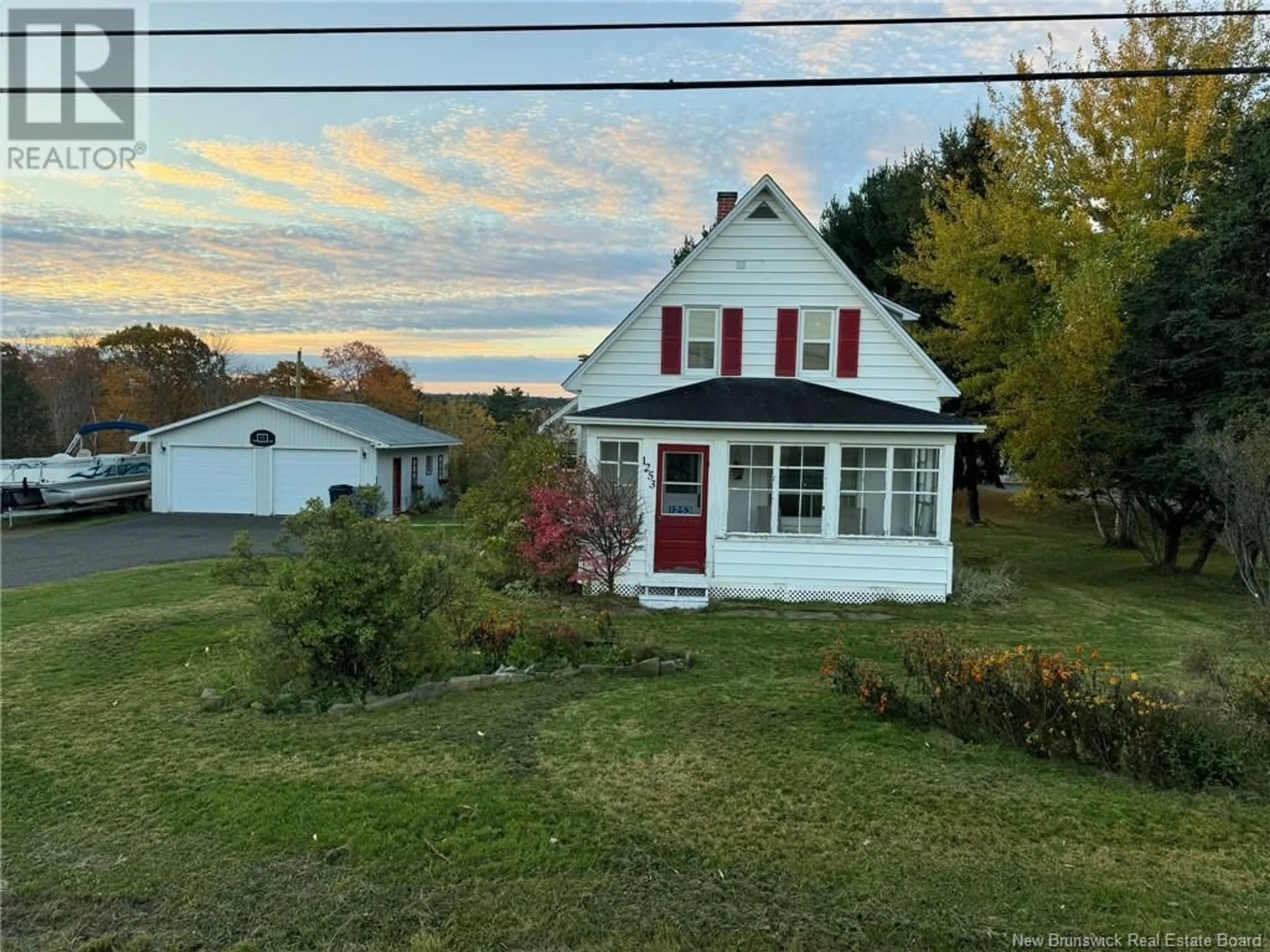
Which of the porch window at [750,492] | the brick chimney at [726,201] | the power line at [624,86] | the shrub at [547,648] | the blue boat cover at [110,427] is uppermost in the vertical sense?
the brick chimney at [726,201]

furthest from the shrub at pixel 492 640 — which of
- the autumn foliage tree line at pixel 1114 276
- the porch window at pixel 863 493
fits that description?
the autumn foliage tree line at pixel 1114 276

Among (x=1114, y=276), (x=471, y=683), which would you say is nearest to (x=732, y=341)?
(x=471, y=683)

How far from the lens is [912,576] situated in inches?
514

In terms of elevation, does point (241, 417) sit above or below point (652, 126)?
below

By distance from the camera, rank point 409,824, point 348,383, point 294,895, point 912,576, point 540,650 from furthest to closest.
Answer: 1. point 348,383
2. point 912,576
3. point 540,650
4. point 409,824
5. point 294,895

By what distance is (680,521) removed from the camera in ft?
44.4

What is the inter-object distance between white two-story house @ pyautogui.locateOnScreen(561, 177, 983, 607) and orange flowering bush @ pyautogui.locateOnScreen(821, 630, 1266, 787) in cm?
595

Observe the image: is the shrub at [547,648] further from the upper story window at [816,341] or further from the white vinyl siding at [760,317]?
the upper story window at [816,341]

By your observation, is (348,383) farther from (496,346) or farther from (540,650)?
(540,650)

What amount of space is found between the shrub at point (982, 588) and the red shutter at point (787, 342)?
16.2 ft

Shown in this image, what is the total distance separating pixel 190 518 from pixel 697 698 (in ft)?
77.7

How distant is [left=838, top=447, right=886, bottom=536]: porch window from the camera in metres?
13.3

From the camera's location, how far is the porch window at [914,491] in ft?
43.7

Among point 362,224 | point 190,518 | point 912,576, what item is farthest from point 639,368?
point 190,518
